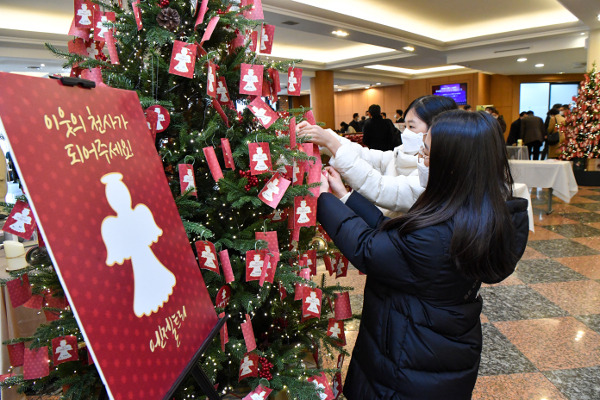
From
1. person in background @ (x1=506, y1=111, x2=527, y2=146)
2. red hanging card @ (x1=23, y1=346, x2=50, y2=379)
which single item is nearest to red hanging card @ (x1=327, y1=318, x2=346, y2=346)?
red hanging card @ (x1=23, y1=346, x2=50, y2=379)

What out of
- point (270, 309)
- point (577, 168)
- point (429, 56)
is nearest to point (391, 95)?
point (429, 56)

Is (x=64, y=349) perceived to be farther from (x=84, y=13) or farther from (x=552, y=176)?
(x=552, y=176)

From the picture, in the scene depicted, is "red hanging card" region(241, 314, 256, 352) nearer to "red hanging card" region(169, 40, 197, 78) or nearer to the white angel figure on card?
the white angel figure on card

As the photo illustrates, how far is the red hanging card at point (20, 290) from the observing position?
1.12 metres

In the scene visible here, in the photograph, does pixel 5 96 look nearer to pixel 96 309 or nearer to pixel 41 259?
pixel 96 309

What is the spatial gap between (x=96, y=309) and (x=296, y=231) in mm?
730

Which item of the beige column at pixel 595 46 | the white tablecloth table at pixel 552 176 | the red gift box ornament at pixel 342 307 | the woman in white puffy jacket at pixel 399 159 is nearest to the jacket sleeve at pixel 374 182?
the woman in white puffy jacket at pixel 399 159

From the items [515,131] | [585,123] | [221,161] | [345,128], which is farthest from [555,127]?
[221,161]

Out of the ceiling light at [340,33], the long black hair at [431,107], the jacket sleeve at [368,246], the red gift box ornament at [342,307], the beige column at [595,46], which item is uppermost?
the ceiling light at [340,33]

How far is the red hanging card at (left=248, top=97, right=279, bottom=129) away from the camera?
1.19m

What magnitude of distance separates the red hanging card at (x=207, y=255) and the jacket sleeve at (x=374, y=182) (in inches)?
22.5

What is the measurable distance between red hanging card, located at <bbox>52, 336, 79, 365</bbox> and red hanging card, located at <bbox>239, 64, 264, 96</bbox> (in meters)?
0.85

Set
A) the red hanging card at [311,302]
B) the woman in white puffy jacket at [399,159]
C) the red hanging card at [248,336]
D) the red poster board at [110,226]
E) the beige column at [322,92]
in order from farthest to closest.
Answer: the beige column at [322,92] → the woman in white puffy jacket at [399,159] → the red hanging card at [311,302] → the red hanging card at [248,336] → the red poster board at [110,226]

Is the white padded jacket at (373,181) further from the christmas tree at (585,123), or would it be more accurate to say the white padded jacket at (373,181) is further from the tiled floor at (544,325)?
the christmas tree at (585,123)
